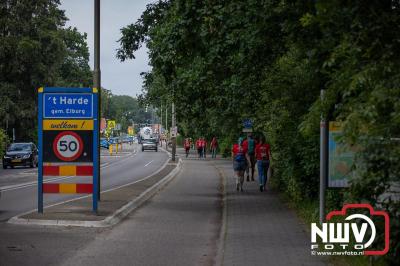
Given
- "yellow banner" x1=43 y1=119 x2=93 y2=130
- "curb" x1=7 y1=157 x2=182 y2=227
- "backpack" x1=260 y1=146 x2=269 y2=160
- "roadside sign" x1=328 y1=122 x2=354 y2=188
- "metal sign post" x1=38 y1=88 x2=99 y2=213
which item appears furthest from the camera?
"backpack" x1=260 y1=146 x2=269 y2=160

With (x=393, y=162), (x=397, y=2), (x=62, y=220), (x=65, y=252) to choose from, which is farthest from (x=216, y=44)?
(x=393, y=162)

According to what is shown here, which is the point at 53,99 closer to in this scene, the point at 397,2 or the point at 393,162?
the point at 397,2

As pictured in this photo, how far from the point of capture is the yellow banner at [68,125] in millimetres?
14688

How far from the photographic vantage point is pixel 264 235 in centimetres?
1186

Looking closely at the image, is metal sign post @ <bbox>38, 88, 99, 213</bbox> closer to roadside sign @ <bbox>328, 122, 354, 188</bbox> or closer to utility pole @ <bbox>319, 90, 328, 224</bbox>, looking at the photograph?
utility pole @ <bbox>319, 90, 328, 224</bbox>

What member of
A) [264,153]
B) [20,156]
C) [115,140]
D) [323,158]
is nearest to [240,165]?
[264,153]

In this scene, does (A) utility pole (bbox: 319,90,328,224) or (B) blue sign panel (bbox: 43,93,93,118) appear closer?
(A) utility pole (bbox: 319,90,328,224)

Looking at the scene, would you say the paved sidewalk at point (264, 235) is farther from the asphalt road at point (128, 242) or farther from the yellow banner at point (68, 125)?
the yellow banner at point (68, 125)

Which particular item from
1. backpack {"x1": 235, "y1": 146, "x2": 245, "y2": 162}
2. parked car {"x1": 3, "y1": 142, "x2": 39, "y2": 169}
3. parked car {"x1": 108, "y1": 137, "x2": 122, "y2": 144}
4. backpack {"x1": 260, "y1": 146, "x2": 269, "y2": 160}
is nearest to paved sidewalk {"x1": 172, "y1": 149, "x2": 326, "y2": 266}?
backpack {"x1": 260, "y1": 146, "x2": 269, "y2": 160}

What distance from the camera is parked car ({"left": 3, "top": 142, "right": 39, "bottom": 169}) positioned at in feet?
141

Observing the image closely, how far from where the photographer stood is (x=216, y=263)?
927cm

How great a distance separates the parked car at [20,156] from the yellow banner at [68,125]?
2930 cm

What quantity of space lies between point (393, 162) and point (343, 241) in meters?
2.87

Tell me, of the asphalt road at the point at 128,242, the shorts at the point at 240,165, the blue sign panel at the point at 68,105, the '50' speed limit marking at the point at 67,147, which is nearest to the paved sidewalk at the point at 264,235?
the asphalt road at the point at 128,242
